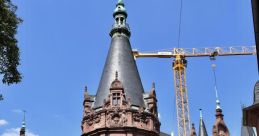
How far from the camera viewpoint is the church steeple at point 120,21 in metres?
50.2

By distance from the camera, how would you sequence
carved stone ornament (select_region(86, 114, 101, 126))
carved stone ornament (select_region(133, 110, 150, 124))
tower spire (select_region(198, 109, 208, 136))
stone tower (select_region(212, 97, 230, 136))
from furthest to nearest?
tower spire (select_region(198, 109, 208, 136)) → stone tower (select_region(212, 97, 230, 136)) → carved stone ornament (select_region(86, 114, 101, 126)) → carved stone ornament (select_region(133, 110, 150, 124))

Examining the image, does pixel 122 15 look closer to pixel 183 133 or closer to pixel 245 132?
pixel 245 132

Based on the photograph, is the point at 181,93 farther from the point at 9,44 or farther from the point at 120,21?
the point at 9,44

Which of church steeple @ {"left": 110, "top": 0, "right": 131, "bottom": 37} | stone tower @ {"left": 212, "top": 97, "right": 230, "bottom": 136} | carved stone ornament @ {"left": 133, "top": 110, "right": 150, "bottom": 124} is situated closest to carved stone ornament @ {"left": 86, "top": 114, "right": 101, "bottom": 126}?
carved stone ornament @ {"left": 133, "top": 110, "right": 150, "bottom": 124}

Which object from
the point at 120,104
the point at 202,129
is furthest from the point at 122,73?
the point at 202,129

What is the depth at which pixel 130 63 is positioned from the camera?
47.1 meters

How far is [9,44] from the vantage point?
747 inches

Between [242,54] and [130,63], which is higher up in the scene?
[242,54]

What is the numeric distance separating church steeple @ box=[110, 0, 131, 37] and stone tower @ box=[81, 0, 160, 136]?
8.57ft

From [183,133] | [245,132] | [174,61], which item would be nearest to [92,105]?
[245,132]

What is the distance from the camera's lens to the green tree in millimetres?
18697

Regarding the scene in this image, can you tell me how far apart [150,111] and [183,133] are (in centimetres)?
2925

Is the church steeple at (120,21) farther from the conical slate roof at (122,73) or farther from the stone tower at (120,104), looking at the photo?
the stone tower at (120,104)

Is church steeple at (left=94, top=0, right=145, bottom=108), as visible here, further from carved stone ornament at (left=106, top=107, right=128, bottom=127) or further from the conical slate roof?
carved stone ornament at (left=106, top=107, right=128, bottom=127)
